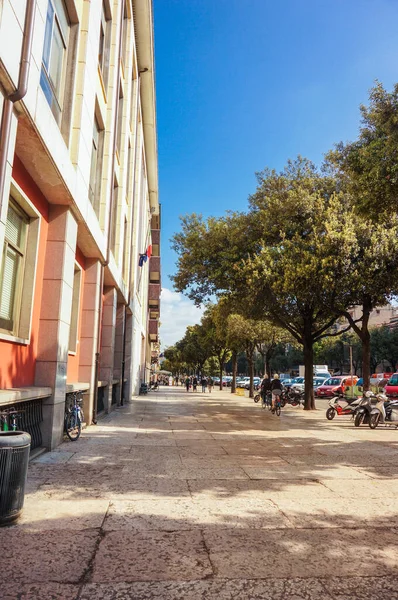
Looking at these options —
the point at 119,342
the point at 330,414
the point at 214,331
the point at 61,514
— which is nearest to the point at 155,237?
the point at 214,331

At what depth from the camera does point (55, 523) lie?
4387mm

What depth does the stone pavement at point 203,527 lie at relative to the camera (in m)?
3.19

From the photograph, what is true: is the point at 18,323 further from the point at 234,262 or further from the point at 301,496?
the point at 234,262

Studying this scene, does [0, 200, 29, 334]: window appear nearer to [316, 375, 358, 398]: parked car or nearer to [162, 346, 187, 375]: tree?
[316, 375, 358, 398]: parked car

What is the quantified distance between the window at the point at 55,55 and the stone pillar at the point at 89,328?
16.7 ft

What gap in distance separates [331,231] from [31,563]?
596 inches

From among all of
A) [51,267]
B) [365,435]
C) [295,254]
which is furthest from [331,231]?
[51,267]

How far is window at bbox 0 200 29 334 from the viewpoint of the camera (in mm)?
7141

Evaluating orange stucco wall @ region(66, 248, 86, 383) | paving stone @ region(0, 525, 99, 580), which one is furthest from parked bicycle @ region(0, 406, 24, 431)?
orange stucco wall @ region(66, 248, 86, 383)

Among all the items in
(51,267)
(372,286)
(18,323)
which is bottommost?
(18,323)

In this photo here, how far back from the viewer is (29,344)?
804cm

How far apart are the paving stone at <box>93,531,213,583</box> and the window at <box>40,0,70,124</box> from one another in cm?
708

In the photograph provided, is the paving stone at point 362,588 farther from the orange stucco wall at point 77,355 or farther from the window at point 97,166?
the window at point 97,166

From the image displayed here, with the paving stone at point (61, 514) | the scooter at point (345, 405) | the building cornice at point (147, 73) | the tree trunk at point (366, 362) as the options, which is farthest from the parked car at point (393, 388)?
the paving stone at point (61, 514)
